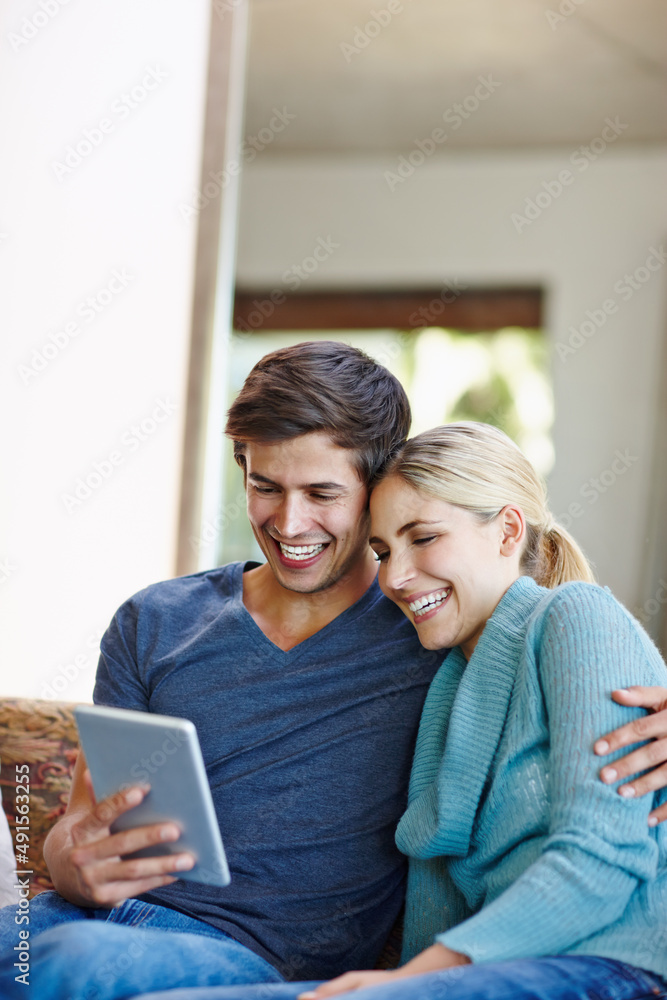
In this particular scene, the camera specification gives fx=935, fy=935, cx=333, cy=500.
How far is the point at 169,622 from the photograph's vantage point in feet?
4.85

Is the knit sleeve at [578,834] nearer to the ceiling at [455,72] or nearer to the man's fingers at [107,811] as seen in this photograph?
the man's fingers at [107,811]

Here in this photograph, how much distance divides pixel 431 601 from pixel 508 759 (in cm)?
24

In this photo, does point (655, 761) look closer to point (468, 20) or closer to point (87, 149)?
point (87, 149)

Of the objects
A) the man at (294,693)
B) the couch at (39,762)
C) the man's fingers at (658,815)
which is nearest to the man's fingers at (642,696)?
the man's fingers at (658,815)

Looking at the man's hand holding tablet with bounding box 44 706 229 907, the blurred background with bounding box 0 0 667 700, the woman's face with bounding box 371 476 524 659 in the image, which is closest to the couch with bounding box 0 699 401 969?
the man's hand holding tablet with bounding box 44 706 229 907

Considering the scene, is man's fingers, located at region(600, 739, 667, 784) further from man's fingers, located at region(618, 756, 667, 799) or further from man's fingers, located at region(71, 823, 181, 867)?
man's fingers, located at region(71, 823, 181, 867)

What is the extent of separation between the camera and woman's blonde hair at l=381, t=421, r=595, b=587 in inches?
51.3

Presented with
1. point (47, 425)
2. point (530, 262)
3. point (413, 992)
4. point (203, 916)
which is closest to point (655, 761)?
point (413, 992)

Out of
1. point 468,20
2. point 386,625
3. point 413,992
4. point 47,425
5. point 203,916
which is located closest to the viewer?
point 413,992

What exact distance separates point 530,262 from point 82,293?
193 centimetres

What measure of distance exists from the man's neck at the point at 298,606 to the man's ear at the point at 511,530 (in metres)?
0.28

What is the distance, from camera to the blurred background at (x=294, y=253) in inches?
103

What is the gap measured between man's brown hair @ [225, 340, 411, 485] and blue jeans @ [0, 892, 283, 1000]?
0.68 meters

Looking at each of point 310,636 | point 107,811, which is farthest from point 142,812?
point 310,636
